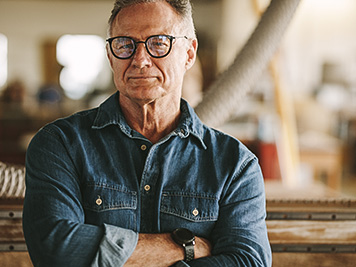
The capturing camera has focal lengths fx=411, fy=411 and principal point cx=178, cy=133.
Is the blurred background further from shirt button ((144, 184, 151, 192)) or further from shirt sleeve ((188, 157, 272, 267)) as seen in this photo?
shirt button ((144, 184, 151, 192))

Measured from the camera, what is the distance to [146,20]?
1121 millimetres

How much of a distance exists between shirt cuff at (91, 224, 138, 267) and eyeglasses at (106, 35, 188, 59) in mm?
471

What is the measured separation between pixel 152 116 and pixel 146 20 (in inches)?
10.8

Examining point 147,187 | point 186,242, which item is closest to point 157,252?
point 186,242

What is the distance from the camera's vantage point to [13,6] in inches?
452

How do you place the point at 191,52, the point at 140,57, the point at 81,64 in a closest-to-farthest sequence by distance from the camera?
the point at 140,57 < the point at 191,52 < the point at 81,64

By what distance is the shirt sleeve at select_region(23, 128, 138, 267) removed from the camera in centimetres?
100

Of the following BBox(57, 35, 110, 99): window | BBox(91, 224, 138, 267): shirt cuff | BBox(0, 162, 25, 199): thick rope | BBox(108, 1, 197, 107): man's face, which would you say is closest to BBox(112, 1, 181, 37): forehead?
BBox(108, 1, 197, 107): man's face

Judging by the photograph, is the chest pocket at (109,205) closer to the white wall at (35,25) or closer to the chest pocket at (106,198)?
the chest pocket at (106,198)

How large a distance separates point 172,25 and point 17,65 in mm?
11560

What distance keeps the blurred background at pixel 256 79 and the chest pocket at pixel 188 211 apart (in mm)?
826

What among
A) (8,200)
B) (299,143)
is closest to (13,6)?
(299,143)

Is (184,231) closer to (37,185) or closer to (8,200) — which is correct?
(37,185)

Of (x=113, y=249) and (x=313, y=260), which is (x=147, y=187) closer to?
(x=113, y=249)
